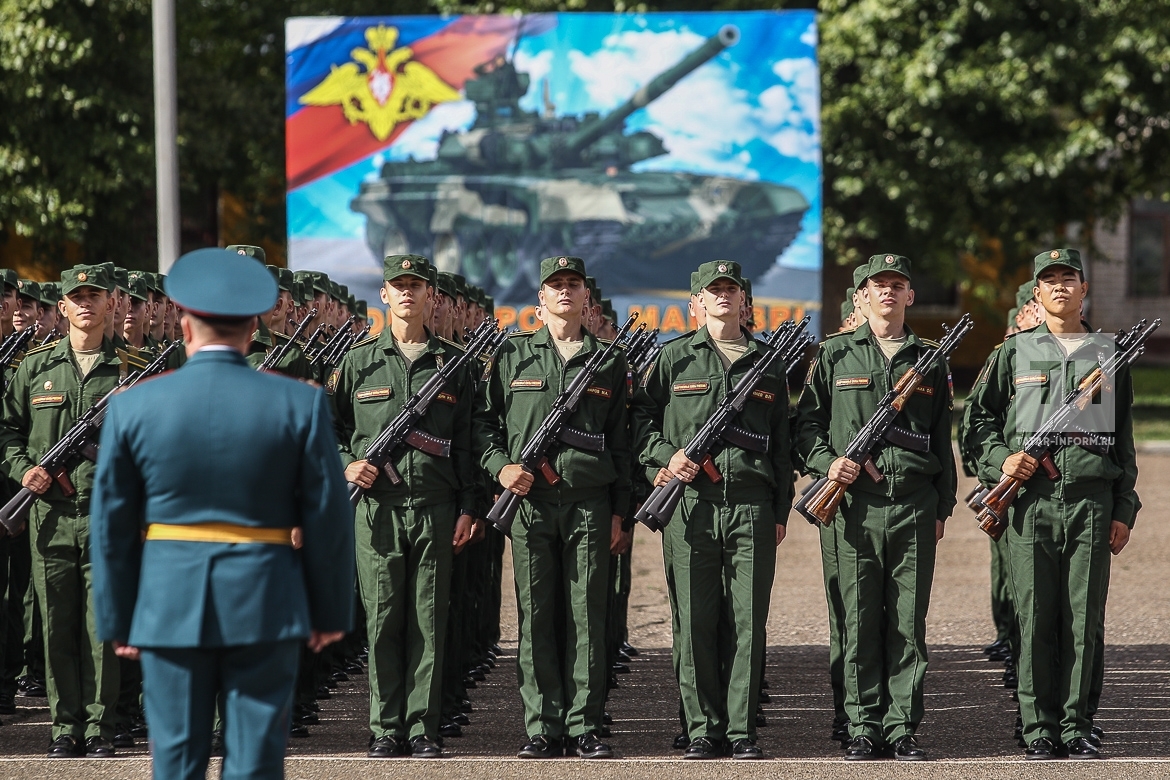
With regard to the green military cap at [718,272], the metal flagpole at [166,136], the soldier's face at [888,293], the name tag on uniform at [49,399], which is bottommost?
the name tag on uniform at [49,399]

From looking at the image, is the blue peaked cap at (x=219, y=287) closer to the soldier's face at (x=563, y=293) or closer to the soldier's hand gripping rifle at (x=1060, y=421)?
the soldier's face at (x=563, y=293)

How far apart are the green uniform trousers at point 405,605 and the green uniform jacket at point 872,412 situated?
5.64ft

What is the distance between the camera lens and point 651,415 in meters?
7.04

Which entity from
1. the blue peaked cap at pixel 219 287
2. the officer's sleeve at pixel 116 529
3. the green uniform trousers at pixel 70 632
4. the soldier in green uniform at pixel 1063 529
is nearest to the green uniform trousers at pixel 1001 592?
the soldier in green uniform at pixel 1063 529

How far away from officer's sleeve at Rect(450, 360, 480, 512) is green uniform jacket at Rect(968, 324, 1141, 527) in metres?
2.32

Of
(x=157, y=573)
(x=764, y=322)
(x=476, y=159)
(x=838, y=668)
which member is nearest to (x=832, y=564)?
(x=838, y=668)

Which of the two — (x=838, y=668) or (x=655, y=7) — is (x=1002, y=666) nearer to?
(x=838, y=668)

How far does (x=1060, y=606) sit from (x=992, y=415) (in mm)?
916

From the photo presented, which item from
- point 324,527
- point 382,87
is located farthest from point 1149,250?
point 324,527

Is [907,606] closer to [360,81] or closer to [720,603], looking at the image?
[720,603]

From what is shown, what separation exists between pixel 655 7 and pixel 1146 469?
10.8 metres

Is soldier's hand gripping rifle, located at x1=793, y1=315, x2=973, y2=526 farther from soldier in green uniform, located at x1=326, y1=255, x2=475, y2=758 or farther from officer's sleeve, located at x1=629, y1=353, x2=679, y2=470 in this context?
soldier in green uniform, located at x1=326, y1=255, x2=475, y2=758

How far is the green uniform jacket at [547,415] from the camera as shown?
6.78 metres

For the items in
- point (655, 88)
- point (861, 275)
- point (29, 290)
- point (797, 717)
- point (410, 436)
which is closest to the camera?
point (410, 436)
